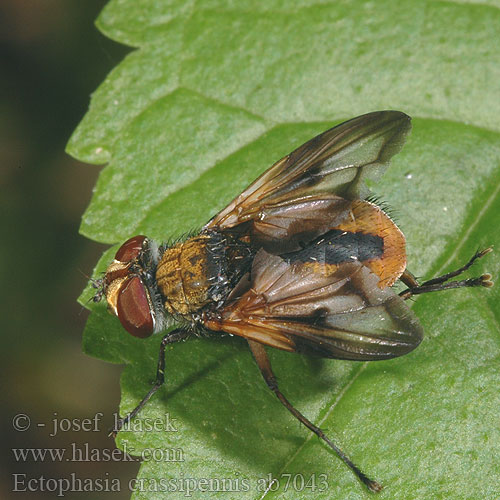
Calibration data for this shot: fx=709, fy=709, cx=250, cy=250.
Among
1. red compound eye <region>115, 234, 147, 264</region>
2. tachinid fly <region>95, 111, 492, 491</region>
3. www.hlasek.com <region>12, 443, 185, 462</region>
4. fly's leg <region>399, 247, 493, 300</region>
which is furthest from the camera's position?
www.hlasek.com <region>12, 443, 185, 462</region>

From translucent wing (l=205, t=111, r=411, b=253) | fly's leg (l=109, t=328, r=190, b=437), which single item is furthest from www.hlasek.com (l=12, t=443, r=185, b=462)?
translucent wing (l=205, t=111, r=411, b=253)

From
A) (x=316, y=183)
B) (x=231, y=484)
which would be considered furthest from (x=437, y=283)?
Result: (x=231, y=484)

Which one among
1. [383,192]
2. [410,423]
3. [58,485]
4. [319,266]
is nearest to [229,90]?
[383,192]

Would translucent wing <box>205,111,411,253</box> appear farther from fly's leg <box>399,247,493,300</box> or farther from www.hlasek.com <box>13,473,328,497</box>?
www.hlasek.com <box>13,473,328,497</box>

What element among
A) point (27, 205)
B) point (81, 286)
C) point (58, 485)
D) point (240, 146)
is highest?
point (240, 146)

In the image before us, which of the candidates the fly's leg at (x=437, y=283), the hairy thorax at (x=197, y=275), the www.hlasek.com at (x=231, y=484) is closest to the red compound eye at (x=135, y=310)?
the hairy thorax at (x=197, y=275)

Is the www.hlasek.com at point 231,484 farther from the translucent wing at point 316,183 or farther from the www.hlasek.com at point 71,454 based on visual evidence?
the www.hlasek.com at point 71,454

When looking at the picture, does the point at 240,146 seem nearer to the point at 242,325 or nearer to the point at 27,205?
the point at 242,325
